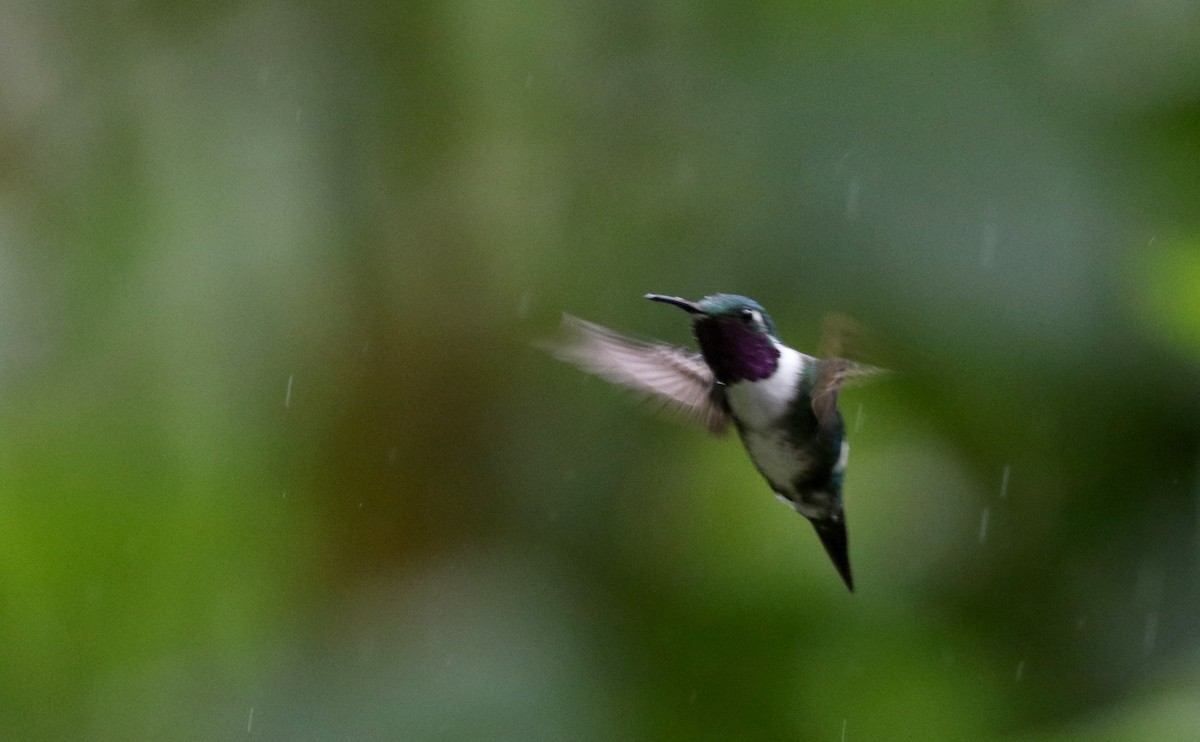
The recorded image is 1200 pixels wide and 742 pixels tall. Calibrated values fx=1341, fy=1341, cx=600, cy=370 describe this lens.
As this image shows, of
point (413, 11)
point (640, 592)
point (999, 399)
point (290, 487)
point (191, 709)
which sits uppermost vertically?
point (413, 11)

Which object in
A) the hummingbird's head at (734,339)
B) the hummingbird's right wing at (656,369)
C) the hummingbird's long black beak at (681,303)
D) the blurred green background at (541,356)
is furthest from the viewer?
the blurred green background at (541,356)

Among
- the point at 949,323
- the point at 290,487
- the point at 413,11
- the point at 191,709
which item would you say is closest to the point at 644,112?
the point at 413,11

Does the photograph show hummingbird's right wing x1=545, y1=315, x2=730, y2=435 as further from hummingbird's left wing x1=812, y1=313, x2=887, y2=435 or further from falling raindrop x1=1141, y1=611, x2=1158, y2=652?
falling raindrop x1=1141, y1=611, x2=1158, y2=652

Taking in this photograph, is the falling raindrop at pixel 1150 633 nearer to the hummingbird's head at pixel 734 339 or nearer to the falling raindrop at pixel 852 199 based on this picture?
the falling raindrop at pixel 852 199

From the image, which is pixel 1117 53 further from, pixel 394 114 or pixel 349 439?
pixel 349 439

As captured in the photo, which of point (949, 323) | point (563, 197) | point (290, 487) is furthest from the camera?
point (563, 197)

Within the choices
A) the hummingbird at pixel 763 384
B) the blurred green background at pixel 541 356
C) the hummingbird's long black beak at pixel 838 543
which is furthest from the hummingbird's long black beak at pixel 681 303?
the blurred green background at pixel 541 356
